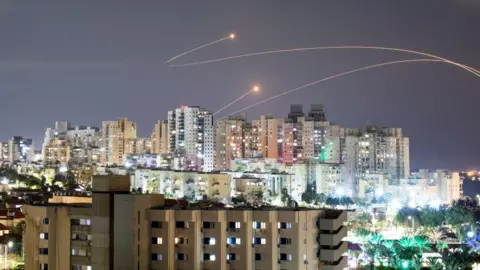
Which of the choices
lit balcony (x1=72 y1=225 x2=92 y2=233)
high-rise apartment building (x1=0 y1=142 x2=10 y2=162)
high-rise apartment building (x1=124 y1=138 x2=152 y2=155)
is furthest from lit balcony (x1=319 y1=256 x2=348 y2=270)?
high-rise apartment building (x1=0 y1=142 x2=10 y2=162)

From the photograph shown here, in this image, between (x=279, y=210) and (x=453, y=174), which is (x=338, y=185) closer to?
(x=453, y=174)

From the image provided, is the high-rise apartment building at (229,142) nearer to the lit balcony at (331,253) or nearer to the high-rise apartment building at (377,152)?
the high-rise apartment building at (377,152)

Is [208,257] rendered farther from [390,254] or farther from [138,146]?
[138,146]

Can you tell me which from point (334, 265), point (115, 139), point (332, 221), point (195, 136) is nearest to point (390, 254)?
point (334, 265)

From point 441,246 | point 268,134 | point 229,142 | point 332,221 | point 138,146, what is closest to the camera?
point 332,221

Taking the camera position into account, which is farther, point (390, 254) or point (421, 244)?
point (421, 244)

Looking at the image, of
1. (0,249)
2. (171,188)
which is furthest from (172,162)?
(0,249)

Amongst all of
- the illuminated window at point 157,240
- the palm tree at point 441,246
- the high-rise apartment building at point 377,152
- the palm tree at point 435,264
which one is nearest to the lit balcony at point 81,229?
the illuminated window at point 157,240
